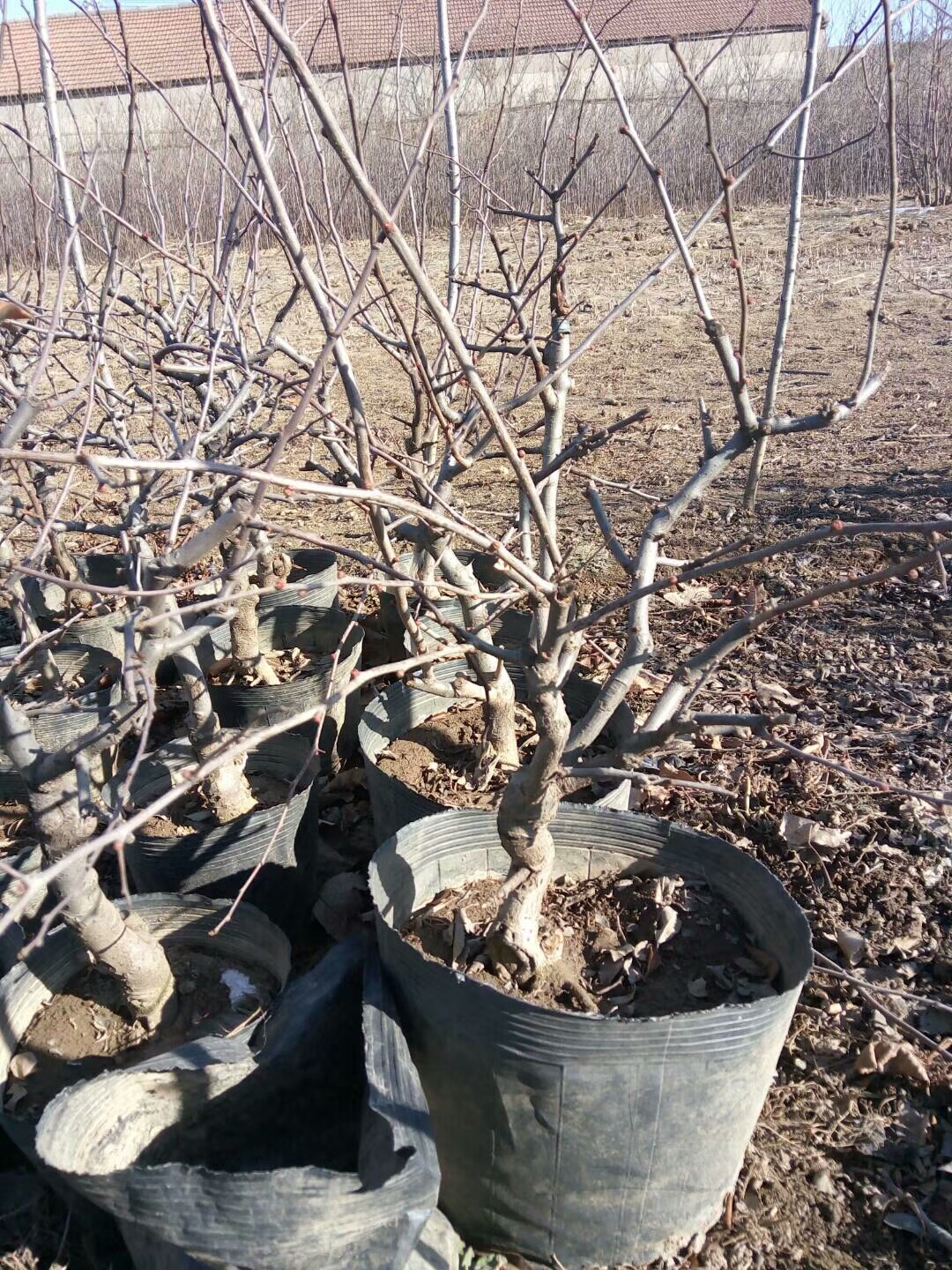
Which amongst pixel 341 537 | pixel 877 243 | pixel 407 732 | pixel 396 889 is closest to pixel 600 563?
pixel 341 537

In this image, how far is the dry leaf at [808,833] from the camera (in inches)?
97.8

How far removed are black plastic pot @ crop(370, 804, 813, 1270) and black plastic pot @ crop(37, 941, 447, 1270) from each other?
0.13 metres

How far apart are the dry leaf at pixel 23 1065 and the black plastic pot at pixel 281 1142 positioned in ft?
1.18

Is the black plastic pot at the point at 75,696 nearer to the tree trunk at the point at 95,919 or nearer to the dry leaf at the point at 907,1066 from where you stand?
the tree trunk at the point at 95,919

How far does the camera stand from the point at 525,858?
181 cm

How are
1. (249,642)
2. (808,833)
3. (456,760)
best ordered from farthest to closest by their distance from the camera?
(249,642) → (456,760) → (808,833)

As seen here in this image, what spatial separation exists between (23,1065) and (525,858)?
108cm

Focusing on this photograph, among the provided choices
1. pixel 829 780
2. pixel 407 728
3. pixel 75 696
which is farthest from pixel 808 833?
pixel 75 696

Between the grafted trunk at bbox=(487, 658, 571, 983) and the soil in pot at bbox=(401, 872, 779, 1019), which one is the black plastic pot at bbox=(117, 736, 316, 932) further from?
the grafted trunk at bbox=(487, 658, 571, 983)

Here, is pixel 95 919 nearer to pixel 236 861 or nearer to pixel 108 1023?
pixel 108 1023

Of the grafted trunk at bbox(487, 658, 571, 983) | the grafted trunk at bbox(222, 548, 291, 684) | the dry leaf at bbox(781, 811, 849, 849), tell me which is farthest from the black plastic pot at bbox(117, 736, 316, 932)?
the dry leaf at bbox(781, 811, 849, 849)

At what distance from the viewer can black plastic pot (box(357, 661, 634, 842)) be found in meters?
2.40

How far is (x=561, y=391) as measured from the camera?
2.19 metres

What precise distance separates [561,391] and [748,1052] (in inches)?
56.3
